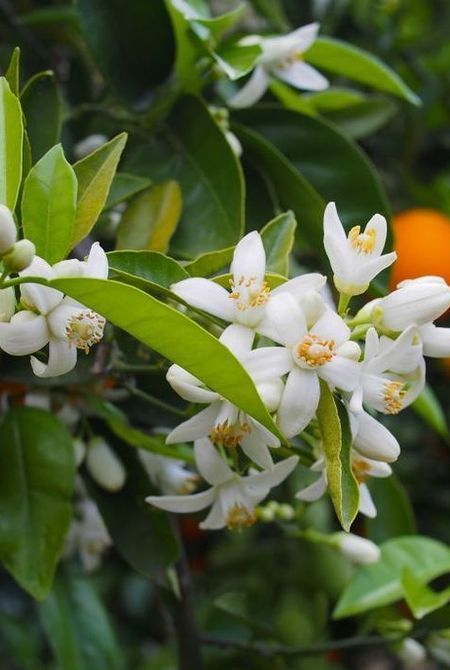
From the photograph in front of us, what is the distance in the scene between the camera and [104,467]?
842 mm

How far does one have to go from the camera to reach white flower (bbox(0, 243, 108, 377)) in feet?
1.75

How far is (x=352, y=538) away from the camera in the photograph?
3.33ft

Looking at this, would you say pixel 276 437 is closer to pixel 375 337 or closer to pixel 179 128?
pixel 375 337

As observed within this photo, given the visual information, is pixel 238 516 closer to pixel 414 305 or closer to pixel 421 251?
pixel 414 305

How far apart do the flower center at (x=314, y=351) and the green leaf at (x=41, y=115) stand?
304 mm

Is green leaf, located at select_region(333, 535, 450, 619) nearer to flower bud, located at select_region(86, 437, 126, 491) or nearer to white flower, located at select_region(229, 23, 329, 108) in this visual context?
flower bud, located at select_region(86, 437, 126, 491)

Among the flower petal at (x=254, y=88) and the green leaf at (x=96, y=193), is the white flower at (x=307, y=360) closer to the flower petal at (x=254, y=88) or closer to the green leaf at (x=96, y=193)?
the green leaf at (x=96, y=193)

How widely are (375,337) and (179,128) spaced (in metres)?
0.42

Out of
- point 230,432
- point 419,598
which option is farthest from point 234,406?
point 419,598

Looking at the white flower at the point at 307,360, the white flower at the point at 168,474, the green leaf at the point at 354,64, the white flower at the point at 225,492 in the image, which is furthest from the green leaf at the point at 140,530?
the green leaf at the point at 354,64

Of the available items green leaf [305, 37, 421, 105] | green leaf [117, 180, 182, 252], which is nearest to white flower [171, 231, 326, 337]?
green leaf [117, 180, 182, 252]

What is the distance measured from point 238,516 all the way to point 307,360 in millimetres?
202

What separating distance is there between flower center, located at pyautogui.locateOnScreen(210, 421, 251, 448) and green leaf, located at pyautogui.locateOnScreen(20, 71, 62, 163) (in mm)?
292

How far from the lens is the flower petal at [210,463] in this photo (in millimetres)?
650
